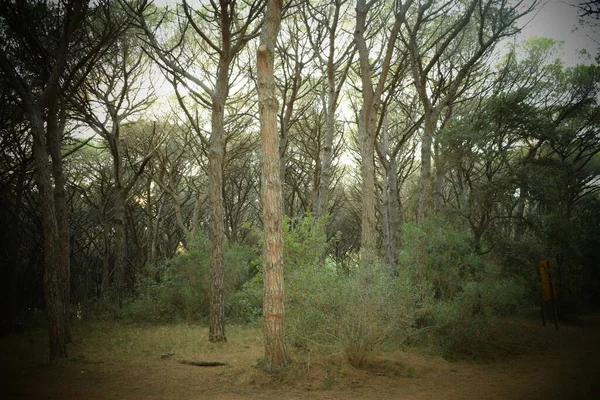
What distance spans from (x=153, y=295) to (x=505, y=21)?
620 inches

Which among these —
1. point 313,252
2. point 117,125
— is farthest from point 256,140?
point 313,252

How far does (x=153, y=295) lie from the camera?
1313 centimetres

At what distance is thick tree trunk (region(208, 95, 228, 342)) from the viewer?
8.61 meters

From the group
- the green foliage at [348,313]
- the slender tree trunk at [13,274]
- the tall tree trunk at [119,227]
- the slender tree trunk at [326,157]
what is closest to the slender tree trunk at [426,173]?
the slender tree trunk at [326,157]

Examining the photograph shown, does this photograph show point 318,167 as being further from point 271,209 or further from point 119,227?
point 271,209

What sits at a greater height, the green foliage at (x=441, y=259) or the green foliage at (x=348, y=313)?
the green foliage at (x=441, y=259)

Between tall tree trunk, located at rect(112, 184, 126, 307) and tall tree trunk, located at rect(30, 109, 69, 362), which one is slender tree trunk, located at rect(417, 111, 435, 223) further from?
tall tree trunk, located at rect(112, 184, 126, 307)

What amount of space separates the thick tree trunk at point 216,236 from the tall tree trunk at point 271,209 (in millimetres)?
3336

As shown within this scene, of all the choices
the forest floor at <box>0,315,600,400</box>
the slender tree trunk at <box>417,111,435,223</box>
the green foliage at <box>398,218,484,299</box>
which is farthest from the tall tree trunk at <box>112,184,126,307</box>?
the slender tree trunk at <box>417,111,435,223</box>

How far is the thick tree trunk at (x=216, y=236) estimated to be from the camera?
8.61 m

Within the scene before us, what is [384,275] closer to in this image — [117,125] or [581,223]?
[117,125]

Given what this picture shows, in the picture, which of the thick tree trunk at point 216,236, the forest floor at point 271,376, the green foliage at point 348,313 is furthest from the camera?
the thick tree trunk at point 216,236

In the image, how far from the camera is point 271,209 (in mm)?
5773

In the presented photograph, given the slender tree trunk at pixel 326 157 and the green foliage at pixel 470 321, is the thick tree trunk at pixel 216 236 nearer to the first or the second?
the slender tree trunk at pixel 326 157
